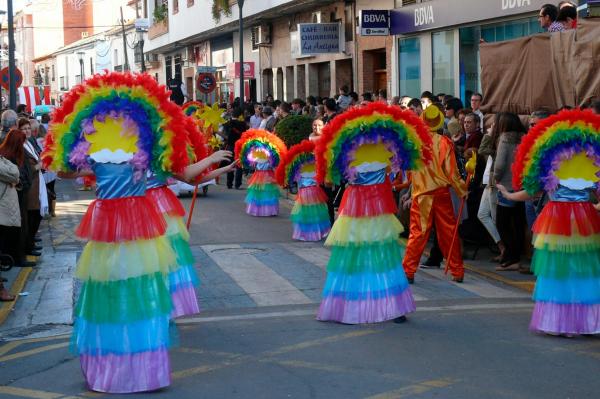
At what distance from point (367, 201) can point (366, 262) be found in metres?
0.56

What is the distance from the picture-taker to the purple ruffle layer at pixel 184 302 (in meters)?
8.32

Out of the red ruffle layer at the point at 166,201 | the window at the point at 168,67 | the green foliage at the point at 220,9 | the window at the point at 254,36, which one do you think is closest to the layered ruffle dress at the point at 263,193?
the red ruffle layer at the point at 166,201

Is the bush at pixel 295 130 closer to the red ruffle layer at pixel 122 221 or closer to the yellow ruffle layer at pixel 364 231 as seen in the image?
the yellow ruffle layer at pixel 364 231

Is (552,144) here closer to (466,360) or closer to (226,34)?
(466,360)

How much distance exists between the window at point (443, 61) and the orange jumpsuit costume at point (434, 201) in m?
11.3

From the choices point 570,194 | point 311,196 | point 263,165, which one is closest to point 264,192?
point 263,165

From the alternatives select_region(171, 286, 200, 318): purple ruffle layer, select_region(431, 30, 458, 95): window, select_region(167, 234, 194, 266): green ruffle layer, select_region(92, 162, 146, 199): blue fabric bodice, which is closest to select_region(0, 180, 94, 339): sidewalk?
select_region(171, 286, 200, 318): purple ruffle layer

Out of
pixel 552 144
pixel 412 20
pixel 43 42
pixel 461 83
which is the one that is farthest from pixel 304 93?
pixel 43 42

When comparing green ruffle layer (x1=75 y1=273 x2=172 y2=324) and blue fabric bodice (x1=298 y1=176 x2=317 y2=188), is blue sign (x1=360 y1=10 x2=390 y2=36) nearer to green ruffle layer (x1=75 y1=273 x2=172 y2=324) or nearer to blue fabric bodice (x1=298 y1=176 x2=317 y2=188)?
blue fabric bodice (x1=298 y1=176 x2=317 y2=188)

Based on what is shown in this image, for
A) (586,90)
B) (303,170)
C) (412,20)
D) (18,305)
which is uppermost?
(412,20)

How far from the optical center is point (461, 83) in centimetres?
2070

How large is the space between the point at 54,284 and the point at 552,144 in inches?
229

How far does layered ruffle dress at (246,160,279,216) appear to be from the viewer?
16.6m

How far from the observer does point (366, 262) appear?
8195 mm
